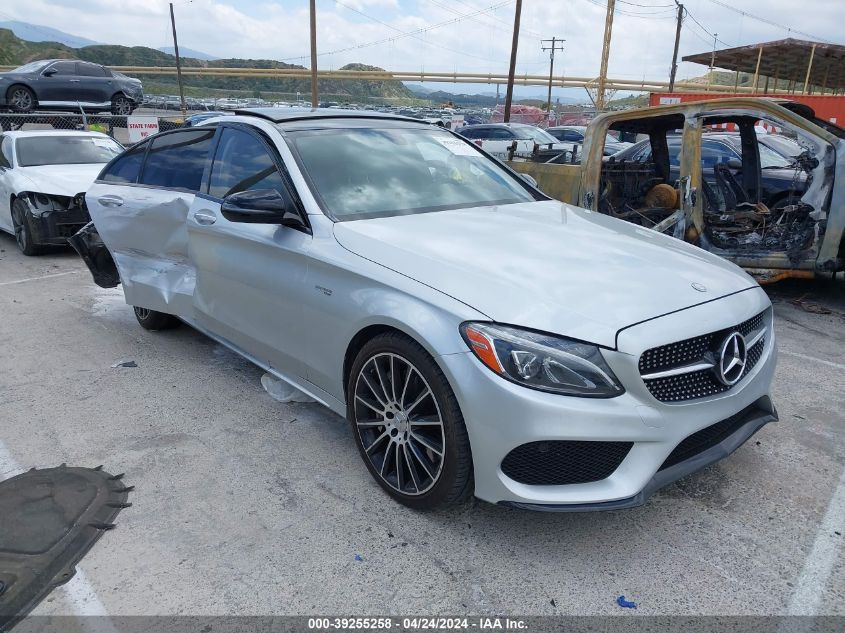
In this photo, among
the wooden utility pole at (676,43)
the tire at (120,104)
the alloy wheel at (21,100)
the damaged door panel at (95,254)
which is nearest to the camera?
the damaged door panel at (95,254)

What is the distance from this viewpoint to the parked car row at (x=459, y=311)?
7.55ft

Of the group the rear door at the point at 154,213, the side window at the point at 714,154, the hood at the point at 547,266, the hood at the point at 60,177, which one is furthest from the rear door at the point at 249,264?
the side window at the point at 714,154

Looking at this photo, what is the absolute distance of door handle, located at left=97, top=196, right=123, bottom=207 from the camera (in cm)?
487

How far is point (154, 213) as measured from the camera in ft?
14.6

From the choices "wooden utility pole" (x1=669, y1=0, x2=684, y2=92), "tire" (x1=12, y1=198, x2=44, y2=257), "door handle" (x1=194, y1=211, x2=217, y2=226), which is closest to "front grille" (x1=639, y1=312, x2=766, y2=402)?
"door handle" (x1=194, y1=211, x2=217, y2=226)

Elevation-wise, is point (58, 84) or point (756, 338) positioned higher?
point (58, 84)

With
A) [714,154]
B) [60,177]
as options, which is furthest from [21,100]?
[714,154]

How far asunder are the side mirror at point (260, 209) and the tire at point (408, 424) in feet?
2.78

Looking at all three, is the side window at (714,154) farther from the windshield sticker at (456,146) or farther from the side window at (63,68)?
the side window at (63,68)

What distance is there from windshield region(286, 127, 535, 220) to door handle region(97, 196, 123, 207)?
204 cm

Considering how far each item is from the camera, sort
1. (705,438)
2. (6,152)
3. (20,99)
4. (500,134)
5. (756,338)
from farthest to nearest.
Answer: (500,134) → (20,99) → (6,152) → (756,338) → (705,438)

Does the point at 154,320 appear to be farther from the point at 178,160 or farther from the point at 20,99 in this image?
the point at 20,99

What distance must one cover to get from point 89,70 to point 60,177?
1300 cm

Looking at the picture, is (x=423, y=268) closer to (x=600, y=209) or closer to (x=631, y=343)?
(x=631, y=343)
